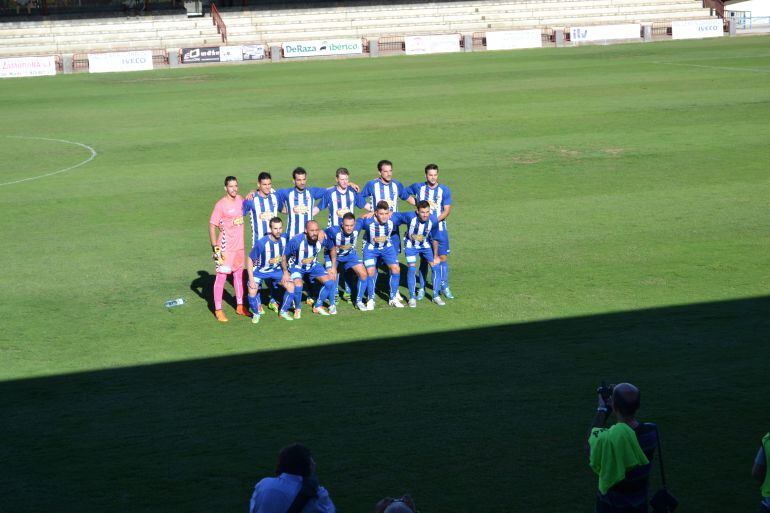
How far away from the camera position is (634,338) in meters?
12.1

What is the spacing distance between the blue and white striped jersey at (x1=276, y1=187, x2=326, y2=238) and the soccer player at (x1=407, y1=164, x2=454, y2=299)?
1.71 meters

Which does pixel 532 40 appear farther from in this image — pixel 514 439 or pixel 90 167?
pixel 514 439

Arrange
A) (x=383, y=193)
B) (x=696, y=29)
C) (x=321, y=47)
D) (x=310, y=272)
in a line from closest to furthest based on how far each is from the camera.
Result: (x=310, y=272) → (x=383, y=193) → (x=321, y=47) → (x=696, y=29)

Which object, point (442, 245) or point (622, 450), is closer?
point (622, 450)

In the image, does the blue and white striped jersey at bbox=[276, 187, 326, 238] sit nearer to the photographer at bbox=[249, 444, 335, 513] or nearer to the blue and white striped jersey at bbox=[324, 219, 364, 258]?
the blue and white striped jersey at bbox=[324, 219, 364, 258]

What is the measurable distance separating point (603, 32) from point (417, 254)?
37.8 m

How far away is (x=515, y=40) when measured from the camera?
Result: 48312 millimetres

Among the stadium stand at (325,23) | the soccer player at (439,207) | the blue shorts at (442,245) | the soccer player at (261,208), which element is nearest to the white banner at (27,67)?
the stadium stand at (325,23)

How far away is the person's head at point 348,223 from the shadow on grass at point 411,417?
6.75 feet

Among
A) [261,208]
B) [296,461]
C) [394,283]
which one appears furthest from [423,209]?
[296,461]

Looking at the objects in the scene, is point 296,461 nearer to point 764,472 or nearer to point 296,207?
point 764,472

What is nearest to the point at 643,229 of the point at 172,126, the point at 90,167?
the point at 90,167

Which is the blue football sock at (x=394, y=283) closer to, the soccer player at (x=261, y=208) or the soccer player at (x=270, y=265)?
the soccer player at (x=270, y=265)

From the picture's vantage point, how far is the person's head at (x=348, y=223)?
44.8 feet
